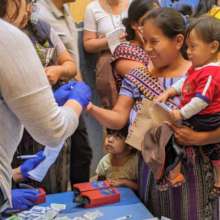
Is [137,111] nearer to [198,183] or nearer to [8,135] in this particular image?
[198,183]

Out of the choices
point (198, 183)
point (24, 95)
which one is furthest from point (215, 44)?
point (24, 95)

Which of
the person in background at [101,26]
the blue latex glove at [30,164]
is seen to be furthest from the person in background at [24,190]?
the person in background at [101,26]

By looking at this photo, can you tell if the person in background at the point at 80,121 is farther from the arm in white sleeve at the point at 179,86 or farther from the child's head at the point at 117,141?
the arm in white sleeve at the point at 179,86

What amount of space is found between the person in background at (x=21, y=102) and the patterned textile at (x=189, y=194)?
0.55 meters

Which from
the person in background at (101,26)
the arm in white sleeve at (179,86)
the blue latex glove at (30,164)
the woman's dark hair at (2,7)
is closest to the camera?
the woman's dark hair at (2,7)

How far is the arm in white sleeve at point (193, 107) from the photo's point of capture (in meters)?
1.60

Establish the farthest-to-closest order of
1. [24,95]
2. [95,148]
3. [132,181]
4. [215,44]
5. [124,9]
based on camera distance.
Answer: [95,148]
[124,9]
[132,181]
[215,44]
[24,95]

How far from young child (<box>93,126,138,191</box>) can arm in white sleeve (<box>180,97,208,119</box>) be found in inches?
15.9

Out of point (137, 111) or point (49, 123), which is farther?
point (137, 111)

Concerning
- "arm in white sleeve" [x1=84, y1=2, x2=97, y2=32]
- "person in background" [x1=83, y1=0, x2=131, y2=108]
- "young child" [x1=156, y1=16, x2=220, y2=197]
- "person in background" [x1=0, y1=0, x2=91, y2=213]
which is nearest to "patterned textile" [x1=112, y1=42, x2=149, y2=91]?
"young child" [x1=156, y1=16, x2=220, y2=197]

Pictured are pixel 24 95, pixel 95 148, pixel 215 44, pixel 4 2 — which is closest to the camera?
pixel 24 95

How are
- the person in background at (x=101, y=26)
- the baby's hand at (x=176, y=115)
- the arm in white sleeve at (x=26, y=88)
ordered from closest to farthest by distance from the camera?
the arm in white sleeve at (x=26, y=88) < the baby's hand at (x=176, y=115) < the person in background at (x=101, y=26)

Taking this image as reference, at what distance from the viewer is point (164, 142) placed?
1.69m

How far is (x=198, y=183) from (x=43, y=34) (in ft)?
3.09
